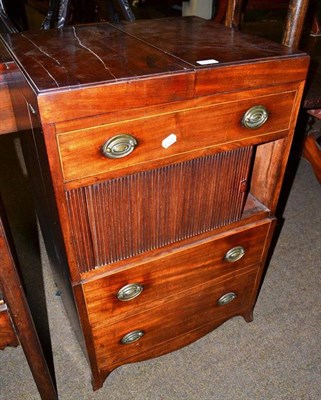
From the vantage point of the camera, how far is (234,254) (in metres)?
1.10

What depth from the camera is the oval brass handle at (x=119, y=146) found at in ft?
2.34

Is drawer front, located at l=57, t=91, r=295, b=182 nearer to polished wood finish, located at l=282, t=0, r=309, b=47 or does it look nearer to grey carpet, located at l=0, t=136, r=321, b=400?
polished wood finish, located at l=282, t=0, r=309, b=47

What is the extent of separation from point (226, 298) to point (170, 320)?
0.65ft

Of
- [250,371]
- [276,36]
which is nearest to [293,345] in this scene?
[250,371]

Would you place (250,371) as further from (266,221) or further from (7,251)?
(7,251)

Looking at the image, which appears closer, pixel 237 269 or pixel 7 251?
pixel 7 251

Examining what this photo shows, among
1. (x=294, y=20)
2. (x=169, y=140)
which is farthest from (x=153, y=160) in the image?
→ (x=294, y=20)

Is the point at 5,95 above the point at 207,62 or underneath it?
underneath

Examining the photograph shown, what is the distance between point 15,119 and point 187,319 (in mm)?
758

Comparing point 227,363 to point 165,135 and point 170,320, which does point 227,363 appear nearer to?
point 170,320

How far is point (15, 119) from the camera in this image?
104 centimetres

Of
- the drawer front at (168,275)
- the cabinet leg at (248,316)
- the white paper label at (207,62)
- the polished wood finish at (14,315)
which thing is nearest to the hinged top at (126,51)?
the white paper label at (207,62)

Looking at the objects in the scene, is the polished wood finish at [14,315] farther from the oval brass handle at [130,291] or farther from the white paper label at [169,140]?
the white paper label at [169,140]

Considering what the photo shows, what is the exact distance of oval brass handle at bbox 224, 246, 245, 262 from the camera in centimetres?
108
